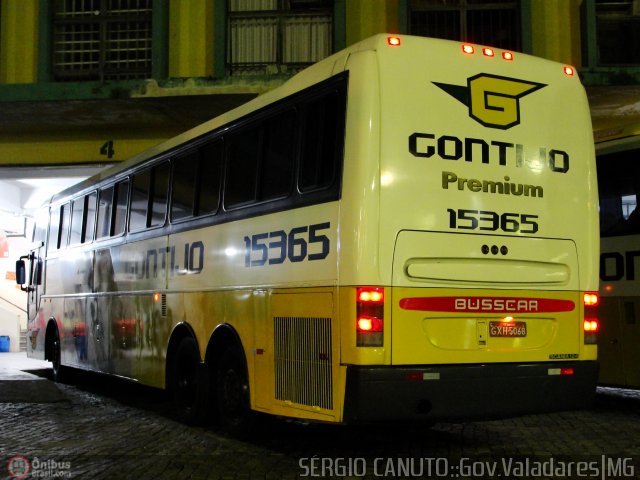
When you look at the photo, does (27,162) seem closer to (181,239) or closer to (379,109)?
(181,239)

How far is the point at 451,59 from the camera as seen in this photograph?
680 centimetres

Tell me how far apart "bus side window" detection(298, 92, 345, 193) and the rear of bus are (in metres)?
0.19

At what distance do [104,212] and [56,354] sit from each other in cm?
324

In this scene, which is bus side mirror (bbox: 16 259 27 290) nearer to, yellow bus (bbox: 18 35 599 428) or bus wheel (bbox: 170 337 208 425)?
bus wheel (bbox: 170 337 208 425)

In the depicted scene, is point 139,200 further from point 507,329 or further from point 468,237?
point 507,329

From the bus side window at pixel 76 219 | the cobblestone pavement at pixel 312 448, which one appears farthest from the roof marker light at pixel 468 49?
the bus side window at pixel 76 219

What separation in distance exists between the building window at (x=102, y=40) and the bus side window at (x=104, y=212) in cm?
426

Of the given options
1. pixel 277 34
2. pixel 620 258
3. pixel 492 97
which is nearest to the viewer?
pixel 492 97

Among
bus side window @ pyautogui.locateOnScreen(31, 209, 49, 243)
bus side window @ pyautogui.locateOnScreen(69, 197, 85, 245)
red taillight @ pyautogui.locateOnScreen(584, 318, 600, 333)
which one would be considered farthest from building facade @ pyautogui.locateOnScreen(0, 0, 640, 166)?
red taillight @ pyautogui.locateOnScreen(584, 318, 600, 333)

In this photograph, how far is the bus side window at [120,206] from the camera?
35.6 feet

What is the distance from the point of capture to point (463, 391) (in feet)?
21.1

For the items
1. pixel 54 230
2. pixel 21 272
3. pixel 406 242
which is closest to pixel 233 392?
pixel 406 242

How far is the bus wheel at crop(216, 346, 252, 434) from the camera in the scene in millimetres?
7734

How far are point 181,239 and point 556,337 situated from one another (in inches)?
162
